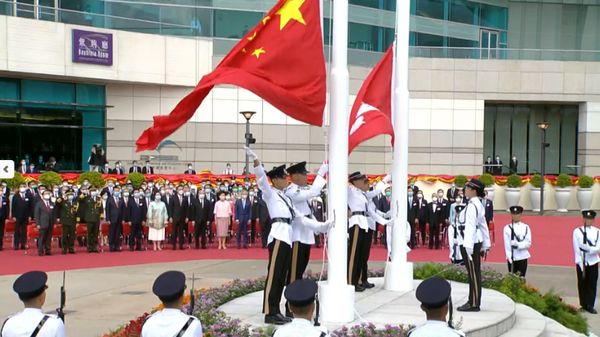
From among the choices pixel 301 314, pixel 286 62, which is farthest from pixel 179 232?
pixel 301 314

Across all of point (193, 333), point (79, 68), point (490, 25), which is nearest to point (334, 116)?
point (193, 333)

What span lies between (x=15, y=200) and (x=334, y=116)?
1406 cm

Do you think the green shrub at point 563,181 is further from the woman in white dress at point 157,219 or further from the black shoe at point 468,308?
the black shoe at point 468,308

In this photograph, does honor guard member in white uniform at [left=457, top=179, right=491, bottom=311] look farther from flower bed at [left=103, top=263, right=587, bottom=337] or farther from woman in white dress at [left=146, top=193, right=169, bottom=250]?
woman in white dress at [left=146, top=193, right=169, bottom=250]

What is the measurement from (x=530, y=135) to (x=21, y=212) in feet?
115

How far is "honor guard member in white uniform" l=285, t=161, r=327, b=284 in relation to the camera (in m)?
9.37

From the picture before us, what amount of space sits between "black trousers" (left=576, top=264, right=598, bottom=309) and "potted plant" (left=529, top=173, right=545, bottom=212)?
23.8 metres

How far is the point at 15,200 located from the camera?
20.6 metres

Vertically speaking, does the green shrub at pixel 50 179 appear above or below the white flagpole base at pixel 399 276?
above

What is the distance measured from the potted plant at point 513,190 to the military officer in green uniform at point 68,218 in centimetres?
2219

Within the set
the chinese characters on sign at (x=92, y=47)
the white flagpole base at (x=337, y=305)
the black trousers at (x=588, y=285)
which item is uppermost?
the chinese characters on sign at (x=92, y=47)

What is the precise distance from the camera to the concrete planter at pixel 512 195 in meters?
35.9

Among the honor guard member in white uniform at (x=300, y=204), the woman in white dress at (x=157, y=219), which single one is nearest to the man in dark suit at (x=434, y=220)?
the woman in white dress at (x=157, y=219)

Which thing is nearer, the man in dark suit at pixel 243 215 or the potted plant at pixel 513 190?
the man in dark suit at pixel 243 215
